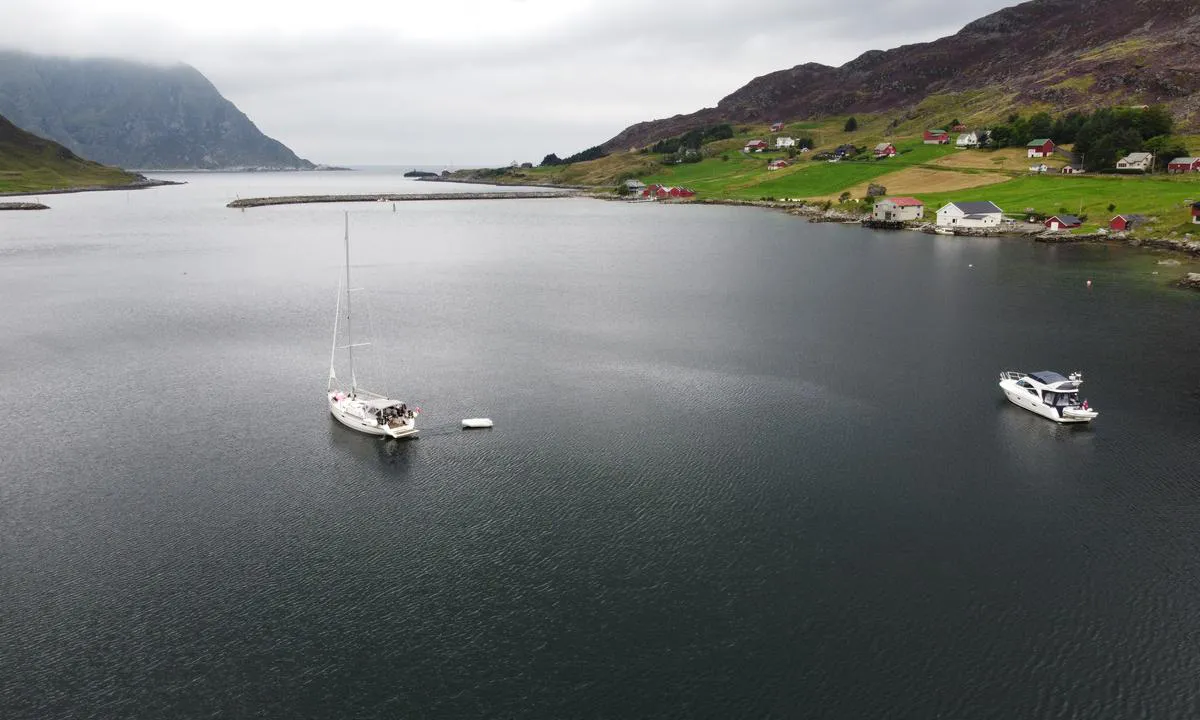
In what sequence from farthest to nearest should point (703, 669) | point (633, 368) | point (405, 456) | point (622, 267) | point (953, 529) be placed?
point (622, 267)
point (633, 368)
point (405, 456)
point (953, 529)
point (703, 669)

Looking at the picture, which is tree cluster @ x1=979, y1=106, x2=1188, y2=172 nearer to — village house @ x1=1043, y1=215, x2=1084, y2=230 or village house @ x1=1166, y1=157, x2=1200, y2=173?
village house @ x1=1166, y1=157, x2=1200, y2=173

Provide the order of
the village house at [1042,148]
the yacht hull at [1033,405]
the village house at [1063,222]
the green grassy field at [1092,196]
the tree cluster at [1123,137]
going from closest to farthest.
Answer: the yacht hull at [1033,405]
the green grassy field at [1092,196]
the village house at [1063,222]
the tree cluster at [1123,137]
the village house at [1042,148]

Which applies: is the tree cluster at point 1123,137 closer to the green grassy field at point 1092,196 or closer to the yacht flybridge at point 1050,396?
the green grassy field at point 1092,196

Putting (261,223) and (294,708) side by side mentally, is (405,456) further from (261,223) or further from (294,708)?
(261,223)

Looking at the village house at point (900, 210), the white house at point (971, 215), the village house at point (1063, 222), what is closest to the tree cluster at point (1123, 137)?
the white house at point (971, 215)

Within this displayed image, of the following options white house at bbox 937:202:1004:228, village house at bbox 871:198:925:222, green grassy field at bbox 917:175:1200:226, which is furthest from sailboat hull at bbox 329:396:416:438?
village house at bbox 871:198:925:222

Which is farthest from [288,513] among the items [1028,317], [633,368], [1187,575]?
[1028,317]

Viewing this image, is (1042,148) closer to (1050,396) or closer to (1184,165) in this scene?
(1184,165)

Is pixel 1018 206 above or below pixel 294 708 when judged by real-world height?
above
